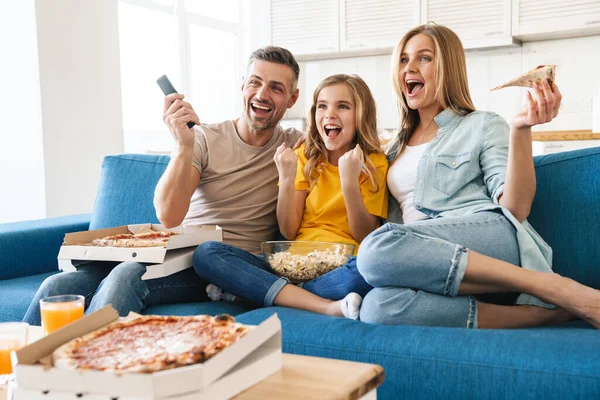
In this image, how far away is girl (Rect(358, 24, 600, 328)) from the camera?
161cm

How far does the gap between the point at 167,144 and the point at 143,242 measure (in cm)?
Answer: 372

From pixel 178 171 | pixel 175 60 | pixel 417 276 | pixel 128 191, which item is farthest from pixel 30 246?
pixel 175 60

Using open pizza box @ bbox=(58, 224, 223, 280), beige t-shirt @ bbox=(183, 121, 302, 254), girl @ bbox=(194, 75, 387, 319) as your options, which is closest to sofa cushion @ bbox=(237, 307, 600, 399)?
girl @ bbox=(194, 75, 387, 319)

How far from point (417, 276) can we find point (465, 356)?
0.28 metres

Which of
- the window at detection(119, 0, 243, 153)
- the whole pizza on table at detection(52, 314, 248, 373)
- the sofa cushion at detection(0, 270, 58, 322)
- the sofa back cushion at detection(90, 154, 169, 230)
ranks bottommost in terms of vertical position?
the sofa cushion at detection(0, 270, 58, 322)

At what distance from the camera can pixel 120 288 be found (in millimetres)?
1771

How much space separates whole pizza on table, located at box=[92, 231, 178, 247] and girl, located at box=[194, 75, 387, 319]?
0.39 ft

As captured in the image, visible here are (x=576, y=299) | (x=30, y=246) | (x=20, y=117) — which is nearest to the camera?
(x=576, y=299)

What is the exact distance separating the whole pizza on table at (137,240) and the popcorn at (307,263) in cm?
34

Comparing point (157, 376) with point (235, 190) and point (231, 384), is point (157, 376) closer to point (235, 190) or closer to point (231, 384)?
point (231, 384)

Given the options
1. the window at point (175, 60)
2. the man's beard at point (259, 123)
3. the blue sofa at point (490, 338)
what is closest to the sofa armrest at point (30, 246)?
the blue sofa at point (490, 338)

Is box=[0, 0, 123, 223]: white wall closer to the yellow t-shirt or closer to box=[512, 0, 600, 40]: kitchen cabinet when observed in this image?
the yellow t-shirt

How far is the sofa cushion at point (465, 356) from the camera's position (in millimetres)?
1301

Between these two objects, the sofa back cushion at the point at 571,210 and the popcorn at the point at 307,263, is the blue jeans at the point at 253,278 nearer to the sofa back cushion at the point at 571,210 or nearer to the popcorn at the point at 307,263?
the popcorn at the point at 307,263
